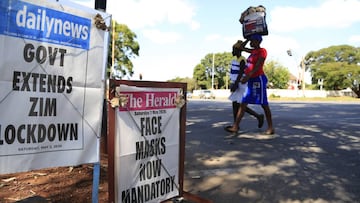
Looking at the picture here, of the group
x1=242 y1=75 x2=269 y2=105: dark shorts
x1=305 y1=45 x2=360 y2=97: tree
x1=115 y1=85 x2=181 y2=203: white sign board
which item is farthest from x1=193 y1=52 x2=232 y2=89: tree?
x1=115 y1=85 x2=181 y2=203: white sign board

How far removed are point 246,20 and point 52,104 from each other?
5494 mm

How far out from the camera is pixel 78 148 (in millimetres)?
2268

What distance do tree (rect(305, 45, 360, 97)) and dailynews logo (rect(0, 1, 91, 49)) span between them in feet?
205

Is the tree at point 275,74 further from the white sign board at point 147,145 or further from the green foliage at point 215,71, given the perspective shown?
the white sign board at point 147,145

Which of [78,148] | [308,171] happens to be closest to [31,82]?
[78,148]

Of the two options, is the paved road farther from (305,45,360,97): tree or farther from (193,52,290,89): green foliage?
(193,52,290,89): green foliage

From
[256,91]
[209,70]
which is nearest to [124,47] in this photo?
[256,91]

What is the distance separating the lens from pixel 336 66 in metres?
65.9

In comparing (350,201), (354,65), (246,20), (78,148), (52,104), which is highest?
(354,65)

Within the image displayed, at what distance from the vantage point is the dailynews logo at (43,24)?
1898 mm

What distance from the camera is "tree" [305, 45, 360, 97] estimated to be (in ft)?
210

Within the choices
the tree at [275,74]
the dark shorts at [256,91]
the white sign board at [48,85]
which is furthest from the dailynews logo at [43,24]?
the tree at [275,74]

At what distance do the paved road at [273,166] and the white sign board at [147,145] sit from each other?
2.70 feet

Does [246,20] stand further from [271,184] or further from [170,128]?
[170,128]
